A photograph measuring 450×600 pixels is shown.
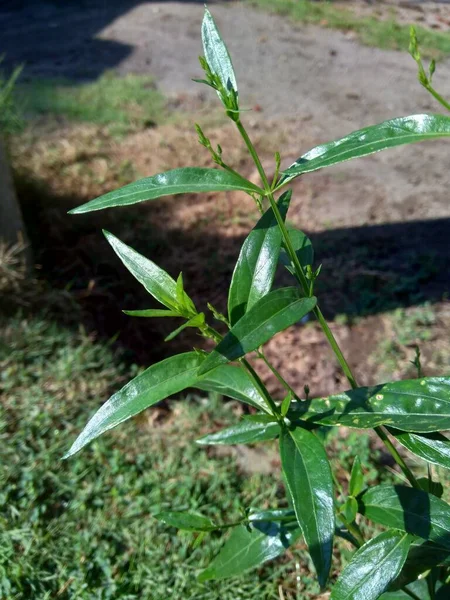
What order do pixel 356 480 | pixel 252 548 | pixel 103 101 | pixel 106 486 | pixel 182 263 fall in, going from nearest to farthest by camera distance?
pixel 356 480, pixel 252 548, pixel 106 486, pixel 182 263, pixel 103 101

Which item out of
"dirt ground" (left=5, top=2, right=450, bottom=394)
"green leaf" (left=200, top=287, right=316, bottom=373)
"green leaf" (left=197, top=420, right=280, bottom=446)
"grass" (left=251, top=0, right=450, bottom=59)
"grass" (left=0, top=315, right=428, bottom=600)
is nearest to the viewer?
"green leaf" (left=200, top=287, right=316, bottom=373)

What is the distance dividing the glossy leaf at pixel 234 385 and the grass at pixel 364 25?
12.8ft

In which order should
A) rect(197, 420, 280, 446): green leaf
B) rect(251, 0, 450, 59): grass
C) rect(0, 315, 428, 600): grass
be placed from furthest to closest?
rect(251, 0, 450, 59): grass < rect(0, 315, 428, 600): grass < rect(197, 420, 280, 446): green leaf

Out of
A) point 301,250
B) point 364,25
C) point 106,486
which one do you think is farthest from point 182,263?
point 364,25

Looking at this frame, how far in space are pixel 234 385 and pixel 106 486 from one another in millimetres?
1071

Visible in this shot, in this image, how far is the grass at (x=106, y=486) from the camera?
68.1 inches

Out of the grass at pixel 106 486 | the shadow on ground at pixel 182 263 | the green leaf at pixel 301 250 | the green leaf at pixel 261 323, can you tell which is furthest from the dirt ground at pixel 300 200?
the green leaf at pixel 261 323

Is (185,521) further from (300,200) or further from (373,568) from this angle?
(300,200)

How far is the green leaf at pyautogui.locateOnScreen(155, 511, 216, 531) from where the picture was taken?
1.21 m

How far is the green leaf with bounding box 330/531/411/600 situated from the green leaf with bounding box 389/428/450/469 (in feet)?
0.53

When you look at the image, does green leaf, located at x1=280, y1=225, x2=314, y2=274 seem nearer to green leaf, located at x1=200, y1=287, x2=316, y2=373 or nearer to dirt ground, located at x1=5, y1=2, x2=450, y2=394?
green leaf, located at x1=200, y1=287, x2=316, y2=373

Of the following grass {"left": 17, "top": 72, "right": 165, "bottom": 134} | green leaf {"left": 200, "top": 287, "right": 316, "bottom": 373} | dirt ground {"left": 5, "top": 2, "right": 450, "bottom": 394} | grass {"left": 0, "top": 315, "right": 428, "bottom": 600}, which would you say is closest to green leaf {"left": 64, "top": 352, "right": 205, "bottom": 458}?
green leaf {"left": 200, "top": 287, "right": 316, "bottom": 373}

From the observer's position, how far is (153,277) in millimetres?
907

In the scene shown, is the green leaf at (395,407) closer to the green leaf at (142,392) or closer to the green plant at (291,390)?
the green plant at (291,390)
